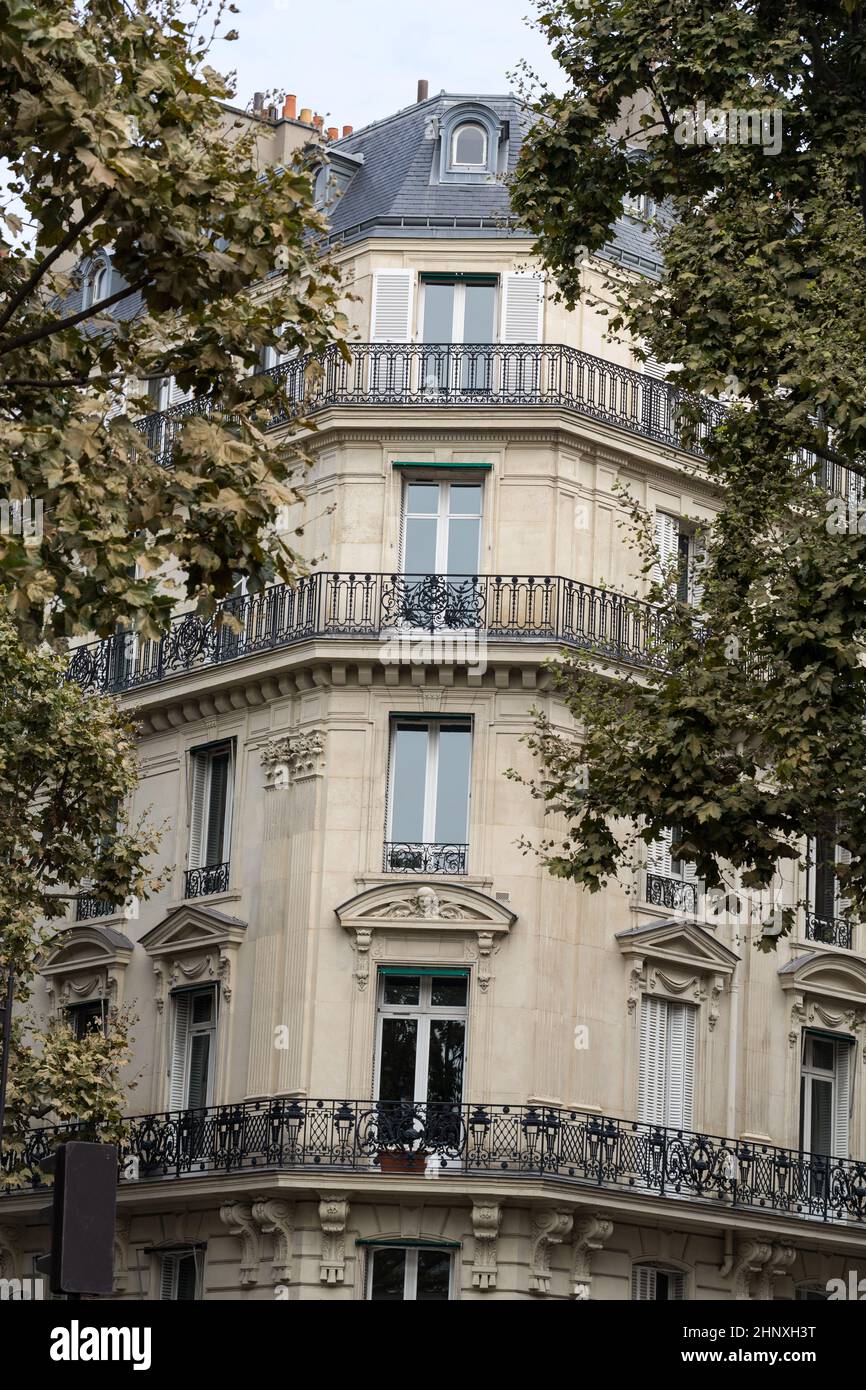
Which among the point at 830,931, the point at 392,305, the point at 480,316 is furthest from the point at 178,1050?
the point at 480,316

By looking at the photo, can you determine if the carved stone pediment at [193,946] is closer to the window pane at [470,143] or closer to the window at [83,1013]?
the window at [83,1013]

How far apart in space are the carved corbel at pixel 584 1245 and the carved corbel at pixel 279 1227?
3.52 meters

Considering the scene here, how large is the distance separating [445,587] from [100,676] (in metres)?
6.27

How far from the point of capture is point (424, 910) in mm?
30078

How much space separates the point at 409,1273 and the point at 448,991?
3.53 m

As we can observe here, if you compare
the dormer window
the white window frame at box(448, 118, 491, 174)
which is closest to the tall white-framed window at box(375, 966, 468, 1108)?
the white window frame at box(448, 118, 491, 174)

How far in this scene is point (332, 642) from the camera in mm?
30953

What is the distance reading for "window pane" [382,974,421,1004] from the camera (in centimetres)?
3022

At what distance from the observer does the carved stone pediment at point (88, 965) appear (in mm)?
33156

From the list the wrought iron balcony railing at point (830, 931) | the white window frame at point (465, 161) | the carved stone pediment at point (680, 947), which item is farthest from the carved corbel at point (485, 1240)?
the white window frame at point (465, 161)

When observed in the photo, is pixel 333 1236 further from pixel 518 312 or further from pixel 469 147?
pixel 469 147

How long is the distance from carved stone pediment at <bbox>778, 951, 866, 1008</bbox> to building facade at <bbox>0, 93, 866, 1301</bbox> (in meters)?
0.07

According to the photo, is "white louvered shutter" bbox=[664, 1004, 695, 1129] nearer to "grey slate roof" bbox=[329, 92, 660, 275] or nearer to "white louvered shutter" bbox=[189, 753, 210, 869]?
"white louvered shutter" bbox=[189, 753, 210, 869]
